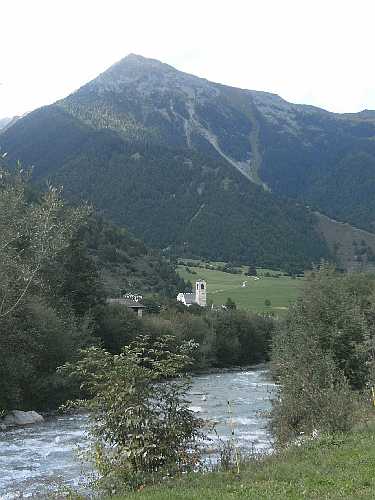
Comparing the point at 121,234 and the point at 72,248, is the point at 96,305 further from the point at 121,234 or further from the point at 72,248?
the point at 121,234

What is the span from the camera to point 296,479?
39.0 ft

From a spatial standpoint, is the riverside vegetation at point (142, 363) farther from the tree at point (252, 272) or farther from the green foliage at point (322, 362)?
the tree at point (252, 272)

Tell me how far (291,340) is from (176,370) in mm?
17093

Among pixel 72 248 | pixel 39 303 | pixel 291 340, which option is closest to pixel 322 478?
pixel 291 340

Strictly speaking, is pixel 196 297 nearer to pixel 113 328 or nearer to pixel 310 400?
pixel 113 328

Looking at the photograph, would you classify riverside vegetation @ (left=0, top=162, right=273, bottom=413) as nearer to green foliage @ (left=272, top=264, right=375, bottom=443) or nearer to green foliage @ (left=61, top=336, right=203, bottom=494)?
green foliage @ (left=61, top=336, right=203, bottom=494)

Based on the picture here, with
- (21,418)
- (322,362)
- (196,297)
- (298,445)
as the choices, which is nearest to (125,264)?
(196,297)

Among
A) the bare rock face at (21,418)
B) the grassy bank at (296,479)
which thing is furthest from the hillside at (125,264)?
the grassy bank at (296,479)

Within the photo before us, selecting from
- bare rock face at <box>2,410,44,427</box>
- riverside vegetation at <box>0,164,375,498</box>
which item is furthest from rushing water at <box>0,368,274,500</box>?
riverside vegetation at <box>0,164,375,498</box>

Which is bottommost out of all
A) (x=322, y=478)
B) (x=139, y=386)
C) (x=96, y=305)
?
(x=96, y=305)

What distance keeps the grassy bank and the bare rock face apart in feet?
90.4

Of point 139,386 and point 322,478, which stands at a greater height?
point 139,386

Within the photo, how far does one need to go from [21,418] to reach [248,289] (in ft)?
373

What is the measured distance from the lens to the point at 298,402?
19.7 meters
